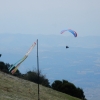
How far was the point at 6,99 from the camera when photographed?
24688mm

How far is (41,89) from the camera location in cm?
3694

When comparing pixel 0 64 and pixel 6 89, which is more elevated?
pixel 0 64

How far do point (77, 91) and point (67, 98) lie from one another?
9.59 meters

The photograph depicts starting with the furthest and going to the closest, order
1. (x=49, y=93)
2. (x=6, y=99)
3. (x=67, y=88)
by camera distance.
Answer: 1. (x=67, y=88)
2. (x=49, y=93)
3. (x=6, y=99)

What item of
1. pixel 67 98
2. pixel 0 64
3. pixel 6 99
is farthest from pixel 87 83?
pixel 6 99

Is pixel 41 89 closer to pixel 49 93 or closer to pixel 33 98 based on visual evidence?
pixel 49 93

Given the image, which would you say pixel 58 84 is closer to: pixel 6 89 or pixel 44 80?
pixel 44 80

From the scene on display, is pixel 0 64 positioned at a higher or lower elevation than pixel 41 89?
higher

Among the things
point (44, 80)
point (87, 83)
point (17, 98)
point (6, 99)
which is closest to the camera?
point (6, 99)

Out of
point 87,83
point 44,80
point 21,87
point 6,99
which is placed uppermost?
point 87,83

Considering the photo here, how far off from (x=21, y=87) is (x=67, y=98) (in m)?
5.23

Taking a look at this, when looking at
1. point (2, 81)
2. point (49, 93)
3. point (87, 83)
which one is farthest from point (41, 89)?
point (87, 83)

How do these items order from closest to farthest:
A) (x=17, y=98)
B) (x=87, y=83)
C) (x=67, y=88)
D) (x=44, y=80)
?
(x=17, y=98) < (x=67, y=88) < (x=44, y=80) < (x=87, y=83)

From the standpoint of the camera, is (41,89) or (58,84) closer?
(41,89)
